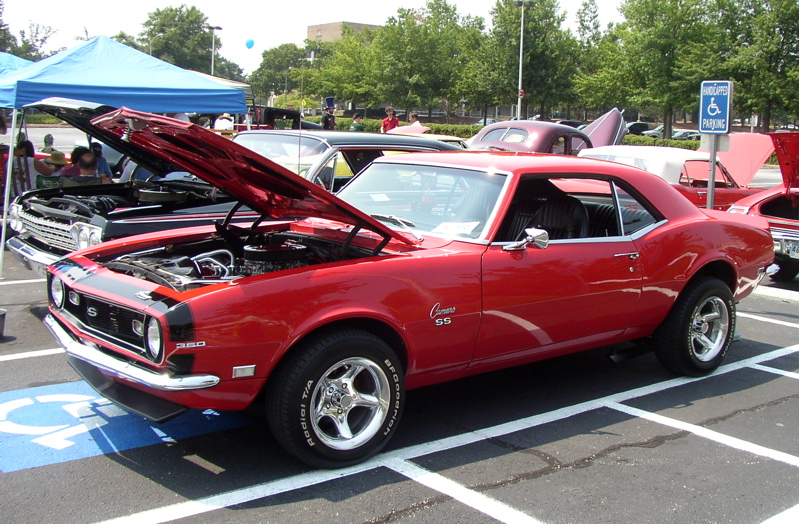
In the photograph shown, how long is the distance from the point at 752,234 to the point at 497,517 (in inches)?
144

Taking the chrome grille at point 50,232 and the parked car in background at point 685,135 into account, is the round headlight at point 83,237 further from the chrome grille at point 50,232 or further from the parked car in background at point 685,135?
the parked car in background at point 685,135

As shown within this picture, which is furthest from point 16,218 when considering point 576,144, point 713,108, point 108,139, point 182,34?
point 182,34

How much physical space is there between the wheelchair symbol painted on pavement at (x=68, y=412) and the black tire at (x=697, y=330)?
12.4 feet

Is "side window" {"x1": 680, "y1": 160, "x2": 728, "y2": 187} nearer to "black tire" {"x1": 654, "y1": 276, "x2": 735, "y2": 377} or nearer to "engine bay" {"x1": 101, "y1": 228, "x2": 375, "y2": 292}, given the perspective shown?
"black tire" {"x1": 654, "y1": 276, "x2": 735, "y2": 377}

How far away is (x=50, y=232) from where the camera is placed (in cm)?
647

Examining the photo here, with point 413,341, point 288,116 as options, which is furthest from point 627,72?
point 413,341

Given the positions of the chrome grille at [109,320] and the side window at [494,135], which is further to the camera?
the side window at [494,135]

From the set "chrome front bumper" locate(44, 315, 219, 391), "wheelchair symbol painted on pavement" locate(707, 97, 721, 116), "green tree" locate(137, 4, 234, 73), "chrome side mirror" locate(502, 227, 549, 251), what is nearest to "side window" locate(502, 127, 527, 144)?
"wheelchair symbol painted on pavement" locate(707, 97, 721, 116)

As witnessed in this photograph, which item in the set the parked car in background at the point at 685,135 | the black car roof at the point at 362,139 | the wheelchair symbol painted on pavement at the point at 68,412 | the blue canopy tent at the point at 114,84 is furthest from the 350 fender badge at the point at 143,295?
the parked car in background at the point at 685,135

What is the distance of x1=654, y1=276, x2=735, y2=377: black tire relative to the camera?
5.18 meters

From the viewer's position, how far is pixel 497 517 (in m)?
3.26

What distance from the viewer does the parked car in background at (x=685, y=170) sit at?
11227 mm

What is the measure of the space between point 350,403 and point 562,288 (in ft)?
5.14

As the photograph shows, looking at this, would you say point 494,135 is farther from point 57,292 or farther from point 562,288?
point 57,292
